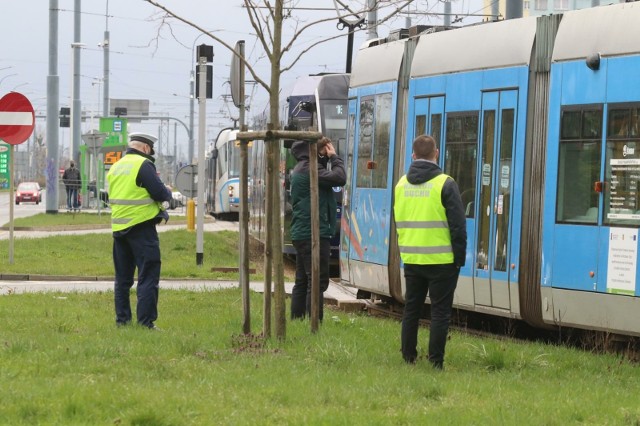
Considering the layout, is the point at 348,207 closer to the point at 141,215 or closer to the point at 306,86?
the point at 141,215

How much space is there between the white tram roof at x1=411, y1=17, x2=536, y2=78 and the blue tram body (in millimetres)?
17

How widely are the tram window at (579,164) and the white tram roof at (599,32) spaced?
19.8 inches

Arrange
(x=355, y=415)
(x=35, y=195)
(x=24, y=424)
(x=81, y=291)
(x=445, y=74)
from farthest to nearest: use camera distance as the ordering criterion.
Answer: (x=35, y=195), (x=81, y=291), (x=445, y=74), (x=355, y=415), (x=24, y=424)

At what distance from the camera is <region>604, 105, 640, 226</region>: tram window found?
11.2 meters

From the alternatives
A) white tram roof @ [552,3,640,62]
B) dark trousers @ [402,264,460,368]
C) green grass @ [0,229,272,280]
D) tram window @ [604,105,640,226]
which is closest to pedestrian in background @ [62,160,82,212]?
green grass @ [0,229,272,280]

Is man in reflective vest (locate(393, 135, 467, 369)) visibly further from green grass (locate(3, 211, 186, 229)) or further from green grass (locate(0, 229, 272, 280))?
green grass (locate(3, 211, 186, 229))

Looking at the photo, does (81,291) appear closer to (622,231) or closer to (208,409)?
(622,231)

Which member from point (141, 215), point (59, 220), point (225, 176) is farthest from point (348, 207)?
point (225, 176)

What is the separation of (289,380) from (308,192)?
3.92 meters

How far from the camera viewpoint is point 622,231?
11234mm

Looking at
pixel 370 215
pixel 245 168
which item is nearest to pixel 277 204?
pixel 245 168

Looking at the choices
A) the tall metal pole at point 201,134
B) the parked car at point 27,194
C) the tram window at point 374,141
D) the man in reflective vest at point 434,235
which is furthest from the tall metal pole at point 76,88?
the man in reflective vest at point 434,235

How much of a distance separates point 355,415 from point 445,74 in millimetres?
7213

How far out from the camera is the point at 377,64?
1603 centimetres
